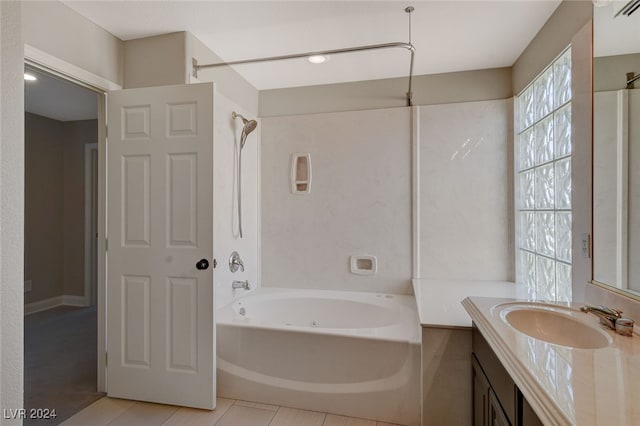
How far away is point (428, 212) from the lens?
2.83 metres

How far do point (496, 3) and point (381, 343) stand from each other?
2.07 m

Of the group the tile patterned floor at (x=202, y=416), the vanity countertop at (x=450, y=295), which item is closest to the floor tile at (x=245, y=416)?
the tile patterned floor at (x=202, y=416)

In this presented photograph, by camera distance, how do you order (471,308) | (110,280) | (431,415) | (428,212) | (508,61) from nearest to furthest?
(471,308)
(431,415)
(110,280)
(508,61)
(428,212)

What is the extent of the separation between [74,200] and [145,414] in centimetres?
341

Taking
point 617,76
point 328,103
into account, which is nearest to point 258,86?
point 328,103

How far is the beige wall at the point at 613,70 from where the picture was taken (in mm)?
1223

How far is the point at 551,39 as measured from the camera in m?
1.99

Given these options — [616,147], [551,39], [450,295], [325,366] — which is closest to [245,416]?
[325,366]

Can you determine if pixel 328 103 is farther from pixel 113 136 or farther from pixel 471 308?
pixel 471 308

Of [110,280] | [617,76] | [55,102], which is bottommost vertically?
[110,280]

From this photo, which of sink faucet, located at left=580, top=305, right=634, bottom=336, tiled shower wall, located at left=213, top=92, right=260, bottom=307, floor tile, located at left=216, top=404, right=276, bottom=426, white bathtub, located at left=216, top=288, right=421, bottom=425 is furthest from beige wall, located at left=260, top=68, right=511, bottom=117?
floor tile, located at left=216, top=404, right=276, bottom=426

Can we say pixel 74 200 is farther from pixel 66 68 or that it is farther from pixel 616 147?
pixel 616 147

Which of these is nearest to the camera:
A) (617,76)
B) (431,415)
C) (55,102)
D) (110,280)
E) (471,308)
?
(617,76)

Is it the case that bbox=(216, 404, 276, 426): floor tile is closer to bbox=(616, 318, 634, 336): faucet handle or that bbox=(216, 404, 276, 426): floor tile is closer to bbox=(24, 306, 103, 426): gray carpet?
bbox=(24, 306, 103, 426): gray carpet
